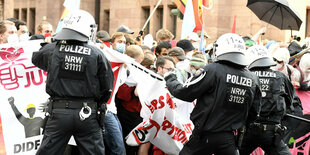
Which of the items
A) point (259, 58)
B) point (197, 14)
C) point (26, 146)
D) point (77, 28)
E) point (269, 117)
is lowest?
point (26, 146)

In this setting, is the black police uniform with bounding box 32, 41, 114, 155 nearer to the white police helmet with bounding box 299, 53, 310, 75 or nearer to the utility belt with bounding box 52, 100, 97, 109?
the utility belt with bounding box 52, 100, 97, 109

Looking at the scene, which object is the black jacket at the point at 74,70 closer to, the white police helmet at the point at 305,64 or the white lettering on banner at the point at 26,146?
the white lettering on banner at the point at 26,146

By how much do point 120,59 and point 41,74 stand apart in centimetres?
110

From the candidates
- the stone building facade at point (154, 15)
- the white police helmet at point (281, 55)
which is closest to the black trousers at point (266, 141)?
the white police helmet at point (281, 55)

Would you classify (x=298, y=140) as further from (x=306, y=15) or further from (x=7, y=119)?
(x=306, y=15)

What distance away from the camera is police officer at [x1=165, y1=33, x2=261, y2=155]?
18.6 ft

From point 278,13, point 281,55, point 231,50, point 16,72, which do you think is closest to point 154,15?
point 278,13

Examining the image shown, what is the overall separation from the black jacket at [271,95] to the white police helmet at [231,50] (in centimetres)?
119

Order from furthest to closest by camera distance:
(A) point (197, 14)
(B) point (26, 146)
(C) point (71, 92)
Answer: (A) point (197, 14) → (B) point (26, 146) → (C) point (71, 92)

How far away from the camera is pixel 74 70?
564 centimetres

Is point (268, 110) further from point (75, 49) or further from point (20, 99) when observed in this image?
point (20, 99)

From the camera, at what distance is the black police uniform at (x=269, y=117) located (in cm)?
686

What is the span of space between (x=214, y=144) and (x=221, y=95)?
0.59 m

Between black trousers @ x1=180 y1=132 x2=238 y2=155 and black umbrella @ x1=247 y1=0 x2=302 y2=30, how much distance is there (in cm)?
551
